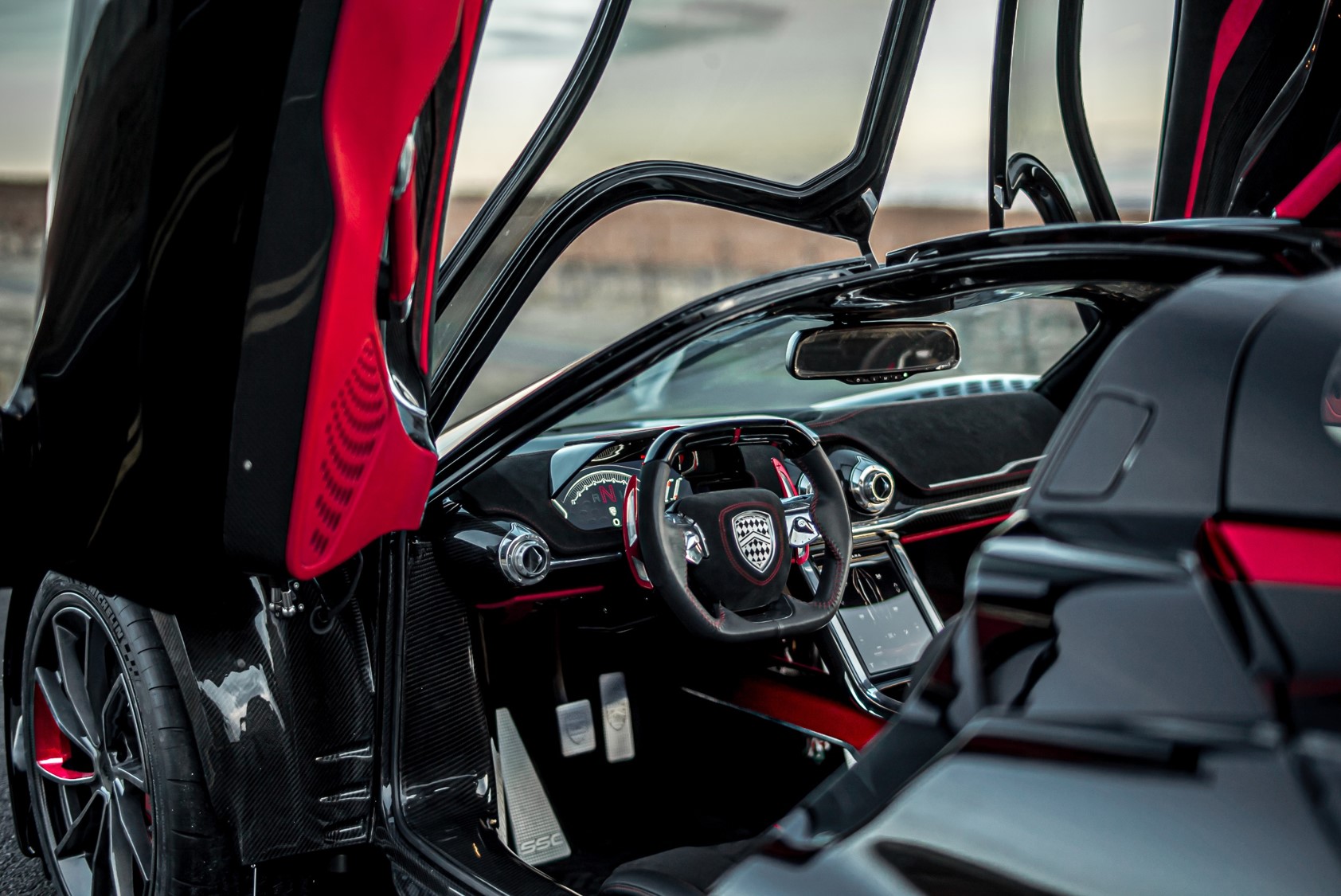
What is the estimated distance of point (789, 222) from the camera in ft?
9.31

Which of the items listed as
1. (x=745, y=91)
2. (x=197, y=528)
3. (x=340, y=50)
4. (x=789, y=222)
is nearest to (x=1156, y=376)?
(x=340, y=50)

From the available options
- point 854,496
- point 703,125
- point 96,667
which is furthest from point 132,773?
point 703,125

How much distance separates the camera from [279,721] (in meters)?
1.95

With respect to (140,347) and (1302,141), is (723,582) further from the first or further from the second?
(1302,141)

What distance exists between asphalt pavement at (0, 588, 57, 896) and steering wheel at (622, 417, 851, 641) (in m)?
1.47

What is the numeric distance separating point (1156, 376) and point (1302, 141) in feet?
5.89

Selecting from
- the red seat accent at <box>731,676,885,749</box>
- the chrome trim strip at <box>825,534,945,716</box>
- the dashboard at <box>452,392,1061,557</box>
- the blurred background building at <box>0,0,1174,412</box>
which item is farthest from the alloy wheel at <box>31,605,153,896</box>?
the chrome trim strip at <box>825,534,945,716</box>

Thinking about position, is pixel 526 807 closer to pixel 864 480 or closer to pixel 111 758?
pixel 111 758

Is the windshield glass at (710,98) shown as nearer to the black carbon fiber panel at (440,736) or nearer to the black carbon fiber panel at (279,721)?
the black carbon fiber panel at (440,736)

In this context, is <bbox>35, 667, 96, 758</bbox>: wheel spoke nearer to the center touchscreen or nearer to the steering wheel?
the steering wheel

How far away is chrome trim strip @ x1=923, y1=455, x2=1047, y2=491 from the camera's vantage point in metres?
2.86

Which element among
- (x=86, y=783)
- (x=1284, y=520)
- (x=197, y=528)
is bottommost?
(x=86, y=783)

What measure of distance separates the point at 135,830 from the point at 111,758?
15 cm

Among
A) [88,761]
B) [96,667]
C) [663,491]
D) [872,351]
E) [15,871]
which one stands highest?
[872,351]
